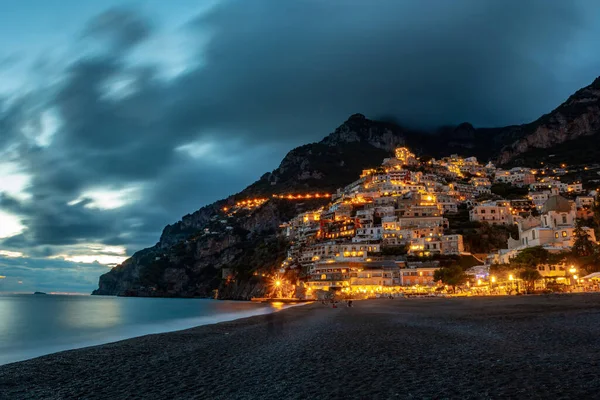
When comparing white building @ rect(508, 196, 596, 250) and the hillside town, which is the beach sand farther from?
white building @ rect(508, 196, 596, 250)

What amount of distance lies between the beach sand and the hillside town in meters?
45.3

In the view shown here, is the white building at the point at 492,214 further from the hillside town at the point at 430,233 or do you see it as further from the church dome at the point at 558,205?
the church dome at the point at 558,205

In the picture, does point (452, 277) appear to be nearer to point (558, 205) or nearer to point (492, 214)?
point (558, 205)

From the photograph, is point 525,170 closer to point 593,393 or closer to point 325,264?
point 325,264

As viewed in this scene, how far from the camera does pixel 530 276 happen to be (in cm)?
5994

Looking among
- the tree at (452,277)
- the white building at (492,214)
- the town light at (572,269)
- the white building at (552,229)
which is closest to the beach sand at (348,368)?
the town light at (572,269)

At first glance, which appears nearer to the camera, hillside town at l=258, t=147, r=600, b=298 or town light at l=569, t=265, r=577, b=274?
town light at l=569, t=265, r=577, b=274

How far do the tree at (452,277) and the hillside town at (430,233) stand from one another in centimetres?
22

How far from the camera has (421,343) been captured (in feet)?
61.9

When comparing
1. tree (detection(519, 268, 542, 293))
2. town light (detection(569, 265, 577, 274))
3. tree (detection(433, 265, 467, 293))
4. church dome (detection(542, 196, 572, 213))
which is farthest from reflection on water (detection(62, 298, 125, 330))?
church dome (detection(542, 196, 572, 213))

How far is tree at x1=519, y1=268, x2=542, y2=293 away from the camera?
59.9 metres

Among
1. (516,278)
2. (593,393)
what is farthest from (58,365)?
(516,278)

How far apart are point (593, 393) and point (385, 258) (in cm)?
9647

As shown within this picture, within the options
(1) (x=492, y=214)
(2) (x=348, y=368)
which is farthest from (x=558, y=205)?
(2) (x=348, y=368)
